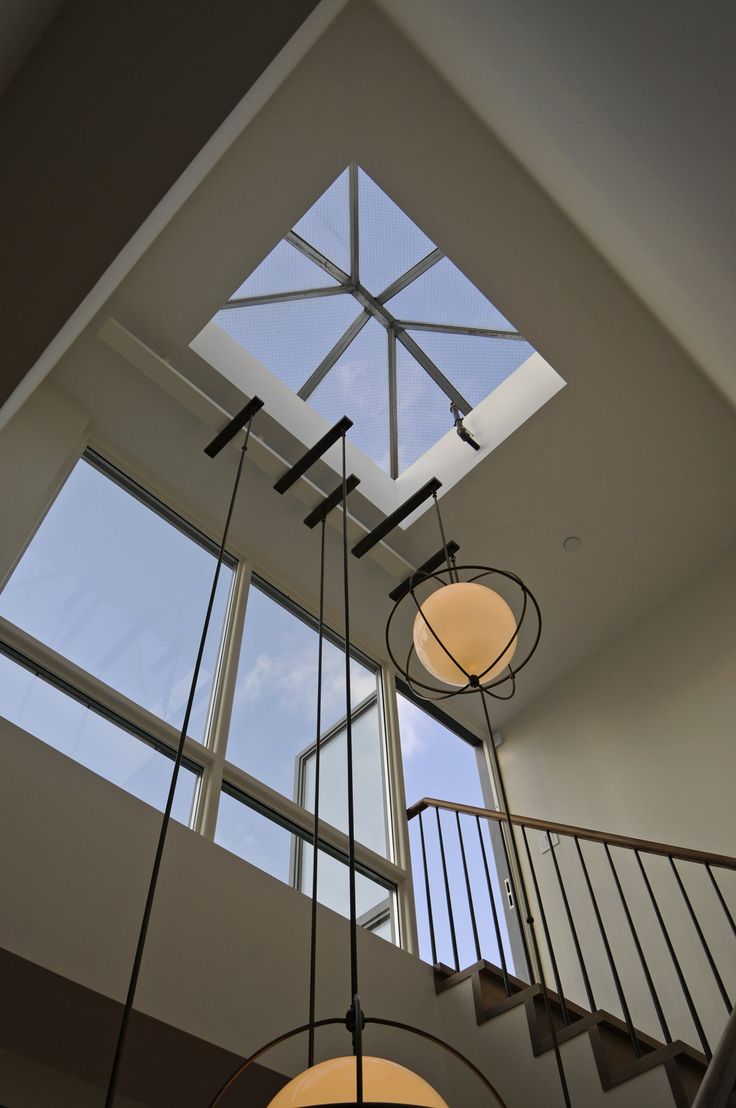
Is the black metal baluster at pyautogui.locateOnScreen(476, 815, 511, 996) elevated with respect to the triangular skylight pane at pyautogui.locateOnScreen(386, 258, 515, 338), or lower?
lower

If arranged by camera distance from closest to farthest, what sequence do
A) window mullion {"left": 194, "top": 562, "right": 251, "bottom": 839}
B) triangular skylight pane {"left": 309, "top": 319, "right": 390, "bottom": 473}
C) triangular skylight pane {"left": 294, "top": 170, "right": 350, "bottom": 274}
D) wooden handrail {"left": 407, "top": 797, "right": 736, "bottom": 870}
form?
window mullion {"left": 194, "top": 562, "right": 251, "bottom": 839} → wooden handrail {"left": 407, "top": 797, "right": 736, "bottom": 870} → triangular skylight pane {"left": 294, "top": 170, "right": 350, "bottom": 274} → triangular skylight pane {"left": 309, "top": 319, "right": 390, "bottom": 473}

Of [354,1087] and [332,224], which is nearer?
[354,1087]

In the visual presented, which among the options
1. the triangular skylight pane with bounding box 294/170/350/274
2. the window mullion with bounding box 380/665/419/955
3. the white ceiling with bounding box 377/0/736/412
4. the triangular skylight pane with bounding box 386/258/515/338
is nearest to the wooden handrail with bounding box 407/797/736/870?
the window mullion with bounding box 380/665/419/955

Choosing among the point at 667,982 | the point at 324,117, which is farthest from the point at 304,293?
the point at 667,982

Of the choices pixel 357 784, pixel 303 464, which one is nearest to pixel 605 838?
pixel 357 784

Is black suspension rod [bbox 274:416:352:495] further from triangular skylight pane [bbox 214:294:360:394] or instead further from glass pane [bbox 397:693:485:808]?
glass pane [bbox 397:693:485:808]

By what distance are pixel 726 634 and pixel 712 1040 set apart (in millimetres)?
2221

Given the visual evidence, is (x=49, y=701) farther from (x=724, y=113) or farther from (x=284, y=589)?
(x=724, y=113)

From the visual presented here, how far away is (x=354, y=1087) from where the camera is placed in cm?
126

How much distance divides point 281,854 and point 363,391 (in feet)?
8.99

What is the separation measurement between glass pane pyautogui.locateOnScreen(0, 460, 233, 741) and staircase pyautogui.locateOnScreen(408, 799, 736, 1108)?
1.60 m

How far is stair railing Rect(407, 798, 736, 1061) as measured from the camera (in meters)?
3.94

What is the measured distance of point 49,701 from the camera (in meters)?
3.38

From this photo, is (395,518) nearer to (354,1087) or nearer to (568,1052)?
(568,1052)
